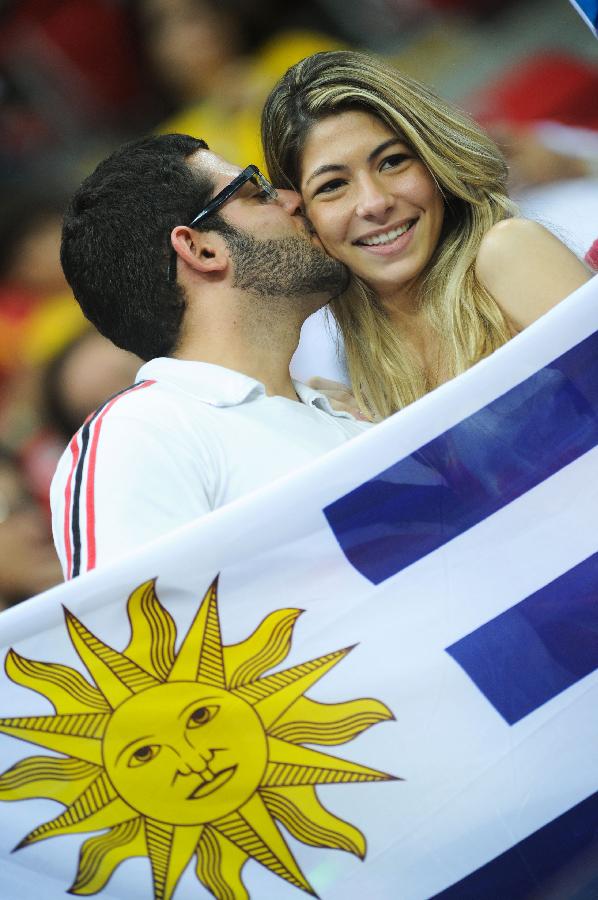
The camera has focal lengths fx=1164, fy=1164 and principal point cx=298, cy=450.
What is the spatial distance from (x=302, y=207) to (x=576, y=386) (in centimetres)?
73

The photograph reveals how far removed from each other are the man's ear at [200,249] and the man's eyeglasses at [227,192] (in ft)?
0.06

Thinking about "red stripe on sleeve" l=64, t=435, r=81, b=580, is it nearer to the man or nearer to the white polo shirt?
the white polo shirt

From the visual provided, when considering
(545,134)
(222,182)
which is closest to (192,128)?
(545,134)

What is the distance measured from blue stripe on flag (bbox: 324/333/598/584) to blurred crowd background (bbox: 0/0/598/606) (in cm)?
114

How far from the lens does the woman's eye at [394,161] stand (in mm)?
1861

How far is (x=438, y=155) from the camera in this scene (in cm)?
186

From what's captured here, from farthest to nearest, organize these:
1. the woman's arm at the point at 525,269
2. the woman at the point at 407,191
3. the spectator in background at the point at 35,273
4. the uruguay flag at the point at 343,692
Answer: the spectator in background at the point at 35,273, the woman at the point at 407,191, the woman's arm at the point at 525,269, the uruguay flag at the point at 343,692

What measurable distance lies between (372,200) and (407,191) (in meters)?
0.07

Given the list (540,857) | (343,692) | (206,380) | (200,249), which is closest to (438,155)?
(200,249)

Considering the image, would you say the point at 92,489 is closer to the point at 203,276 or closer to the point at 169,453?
the point at 169,453

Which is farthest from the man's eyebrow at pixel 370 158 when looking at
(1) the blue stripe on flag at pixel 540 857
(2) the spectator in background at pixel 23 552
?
(2) the spectator in background at pixel 23 552

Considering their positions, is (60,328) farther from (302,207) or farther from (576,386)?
A: (576,386)

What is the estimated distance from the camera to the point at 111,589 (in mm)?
1245

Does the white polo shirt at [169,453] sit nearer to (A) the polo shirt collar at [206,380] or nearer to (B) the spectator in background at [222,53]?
(A) the polo shirt collar at [206,380]
